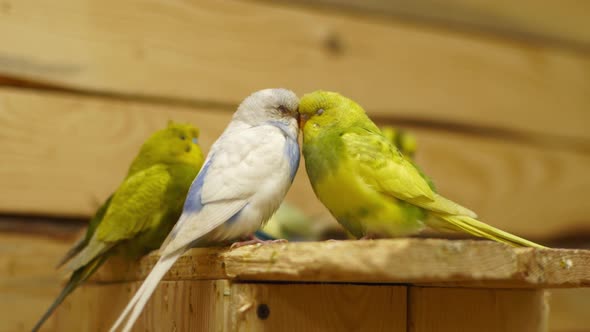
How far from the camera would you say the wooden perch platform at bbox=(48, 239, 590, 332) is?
0.70m

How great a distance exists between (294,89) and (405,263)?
987mm

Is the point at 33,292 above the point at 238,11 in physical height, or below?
below

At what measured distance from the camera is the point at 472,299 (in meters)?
0.92

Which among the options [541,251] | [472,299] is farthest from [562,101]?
[541,251]

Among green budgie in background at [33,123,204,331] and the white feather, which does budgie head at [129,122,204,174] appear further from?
the white feather

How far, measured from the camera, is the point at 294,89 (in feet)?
5.36

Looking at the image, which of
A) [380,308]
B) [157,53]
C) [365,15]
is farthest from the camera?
[365,15]

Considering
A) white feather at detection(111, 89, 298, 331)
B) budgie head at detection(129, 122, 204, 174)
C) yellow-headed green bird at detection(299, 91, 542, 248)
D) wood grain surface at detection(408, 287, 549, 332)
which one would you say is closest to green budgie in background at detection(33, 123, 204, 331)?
budgie head at detection(129, 122, 204, 174)

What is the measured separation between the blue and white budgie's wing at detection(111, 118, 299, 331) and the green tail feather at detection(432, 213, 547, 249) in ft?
0.66

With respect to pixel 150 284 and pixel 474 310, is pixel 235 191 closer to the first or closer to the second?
pixel 150 284

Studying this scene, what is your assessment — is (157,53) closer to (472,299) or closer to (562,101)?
(472,299)

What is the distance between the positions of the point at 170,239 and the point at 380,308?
261 millimetres

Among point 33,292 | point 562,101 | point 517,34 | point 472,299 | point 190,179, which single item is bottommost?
point 33,292

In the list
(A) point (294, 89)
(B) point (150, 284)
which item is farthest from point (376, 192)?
(A) point (294, 89)
